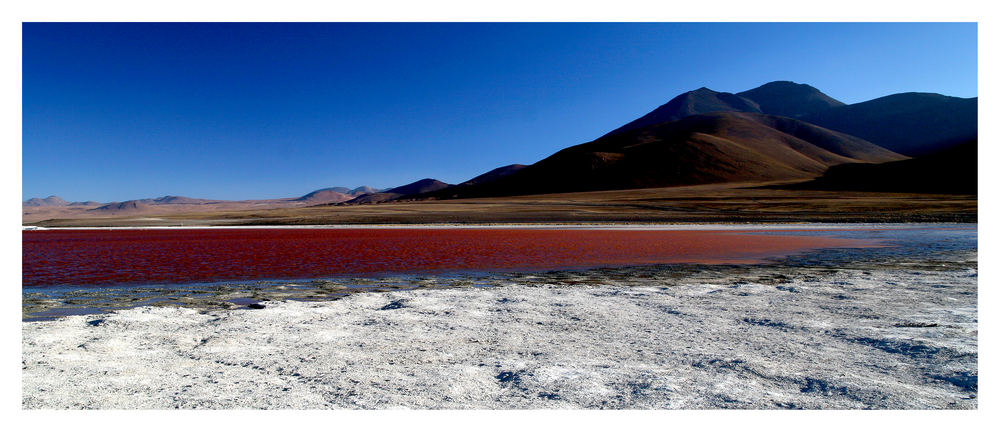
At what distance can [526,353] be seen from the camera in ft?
20.6

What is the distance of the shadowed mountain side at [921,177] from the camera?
3472 inches

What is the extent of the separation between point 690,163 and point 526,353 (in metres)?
151

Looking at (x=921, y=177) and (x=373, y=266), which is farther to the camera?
(x=921, y=177)

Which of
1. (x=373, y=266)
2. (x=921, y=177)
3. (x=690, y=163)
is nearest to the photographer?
(x=373, y=266)

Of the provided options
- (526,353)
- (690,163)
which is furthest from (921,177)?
(526,353)

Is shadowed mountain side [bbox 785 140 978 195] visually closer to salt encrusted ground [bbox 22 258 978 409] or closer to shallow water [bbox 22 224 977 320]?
shallow water [bbox 22 224 977 320]

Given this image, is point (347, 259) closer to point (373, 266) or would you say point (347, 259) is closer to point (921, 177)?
point (373, 266)

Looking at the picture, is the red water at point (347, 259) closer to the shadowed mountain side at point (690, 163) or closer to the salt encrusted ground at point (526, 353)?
the salt encrusted ground at point (526, 353)

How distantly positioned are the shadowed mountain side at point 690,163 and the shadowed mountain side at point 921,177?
2545 centimetres

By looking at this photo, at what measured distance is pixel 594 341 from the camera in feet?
22.5

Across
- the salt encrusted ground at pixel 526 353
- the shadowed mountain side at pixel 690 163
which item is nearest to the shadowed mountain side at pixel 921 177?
the shadowed mountain side at pixel 690 163

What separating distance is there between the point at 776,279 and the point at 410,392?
10.6 meters

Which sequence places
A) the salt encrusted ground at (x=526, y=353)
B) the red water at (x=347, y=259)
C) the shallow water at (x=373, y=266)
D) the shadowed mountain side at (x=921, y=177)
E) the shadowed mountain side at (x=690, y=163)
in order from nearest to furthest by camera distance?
the salt encrusted ground at (x=526, y=353)
the shallow water at (x=373, y=266)
the red water at (x=347, y=259)
the shadowed mountain side at (x=921, y=177)
the shadowed mountain side at (x=690, y=163)
